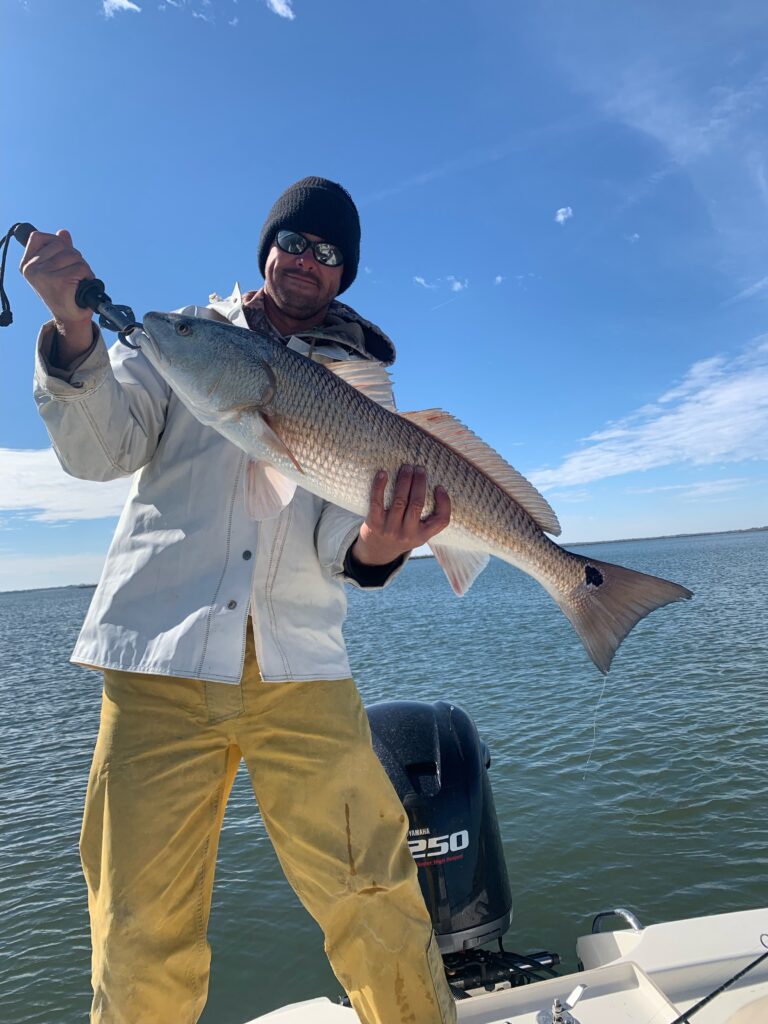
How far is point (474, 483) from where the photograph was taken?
128 inches

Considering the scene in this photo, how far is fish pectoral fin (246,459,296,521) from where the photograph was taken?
2793 millimetres

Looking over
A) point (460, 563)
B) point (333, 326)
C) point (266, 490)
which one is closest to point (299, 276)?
point (333, 326)

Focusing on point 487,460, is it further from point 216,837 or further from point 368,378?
point 216,837

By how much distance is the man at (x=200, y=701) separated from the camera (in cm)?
252

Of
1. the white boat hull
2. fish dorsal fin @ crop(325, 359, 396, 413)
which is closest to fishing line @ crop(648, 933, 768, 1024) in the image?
the white boat hull

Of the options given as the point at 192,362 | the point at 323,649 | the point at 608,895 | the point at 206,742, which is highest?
the point at 192,362

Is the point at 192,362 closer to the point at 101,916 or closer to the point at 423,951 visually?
the point at 101,916

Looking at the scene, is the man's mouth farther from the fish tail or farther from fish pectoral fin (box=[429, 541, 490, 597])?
the fish tail

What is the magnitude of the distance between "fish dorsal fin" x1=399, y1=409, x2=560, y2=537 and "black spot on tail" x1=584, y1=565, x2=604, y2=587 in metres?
0.25

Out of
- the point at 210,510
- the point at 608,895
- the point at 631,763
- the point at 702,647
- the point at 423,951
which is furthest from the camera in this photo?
the point at 702,647

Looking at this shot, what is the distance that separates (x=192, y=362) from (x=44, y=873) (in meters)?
9.07

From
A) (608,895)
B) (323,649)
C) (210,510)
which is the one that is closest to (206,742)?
(323,649)

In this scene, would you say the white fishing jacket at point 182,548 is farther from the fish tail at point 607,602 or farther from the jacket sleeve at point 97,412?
the fish tail at point 607,602


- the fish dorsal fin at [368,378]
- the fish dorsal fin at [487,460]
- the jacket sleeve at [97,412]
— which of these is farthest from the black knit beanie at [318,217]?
the jacket sleeve at [97,412]
